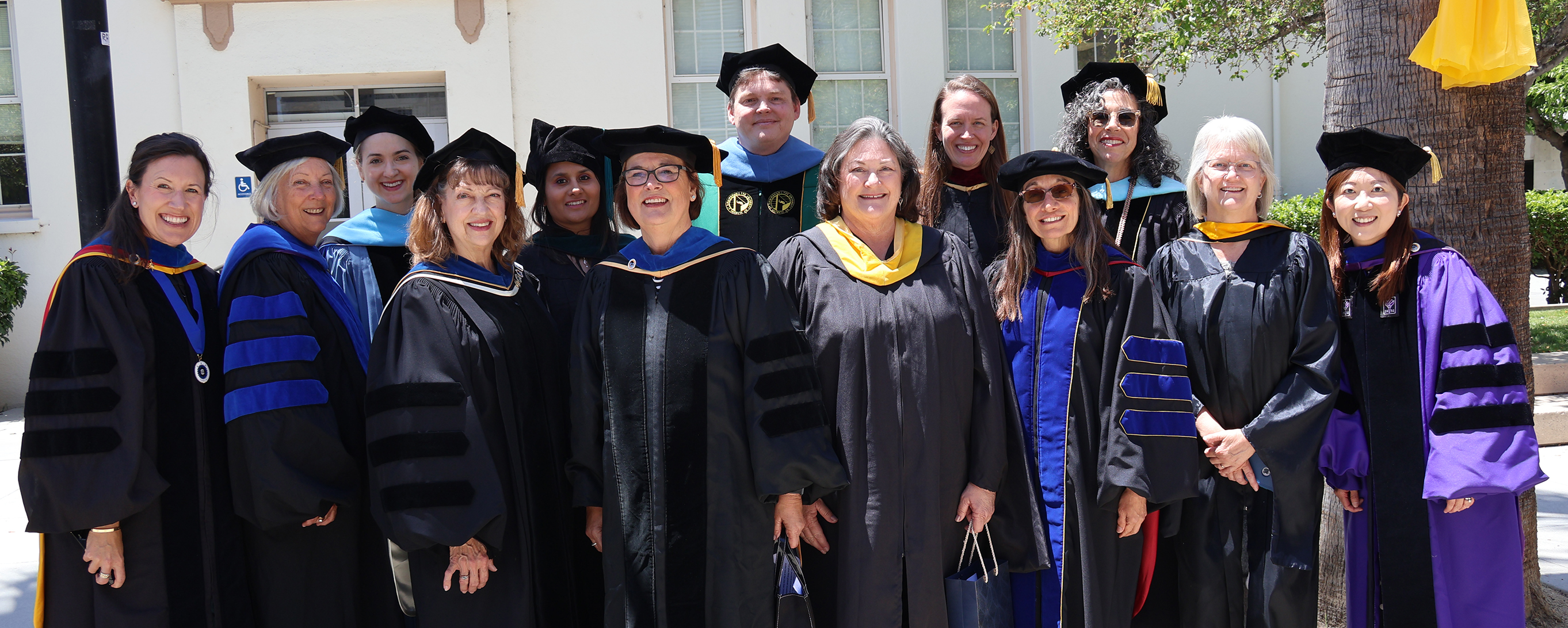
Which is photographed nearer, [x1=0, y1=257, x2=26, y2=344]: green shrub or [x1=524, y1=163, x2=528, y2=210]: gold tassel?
[x1=524, y1=163, x2=528, y2=210]: gold tassel

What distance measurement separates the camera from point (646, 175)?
2770 millimetres

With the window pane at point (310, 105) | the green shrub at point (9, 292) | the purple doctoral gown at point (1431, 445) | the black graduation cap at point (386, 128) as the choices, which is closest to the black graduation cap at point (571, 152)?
the black graduation cap at point (386, 128)

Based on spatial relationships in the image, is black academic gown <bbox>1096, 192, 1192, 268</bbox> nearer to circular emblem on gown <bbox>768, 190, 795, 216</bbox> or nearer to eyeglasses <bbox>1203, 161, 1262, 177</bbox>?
eyeglasses <bbox>1203, 161, 1262, 177</bbox>

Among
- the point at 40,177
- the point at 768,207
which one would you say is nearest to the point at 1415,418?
the point at 768,207

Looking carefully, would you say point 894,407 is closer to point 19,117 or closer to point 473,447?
point 473,447

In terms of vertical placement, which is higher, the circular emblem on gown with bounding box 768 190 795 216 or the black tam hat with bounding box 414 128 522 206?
the black tam hat with bounding box 414 128 522 206

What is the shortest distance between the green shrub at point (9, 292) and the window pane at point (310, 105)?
2.38 meters

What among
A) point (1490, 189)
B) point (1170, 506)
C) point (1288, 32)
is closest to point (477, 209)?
point (1170, 506)

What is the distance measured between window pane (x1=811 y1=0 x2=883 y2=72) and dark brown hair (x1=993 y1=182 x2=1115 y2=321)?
20.0 feet

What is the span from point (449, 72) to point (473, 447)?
6683 mm

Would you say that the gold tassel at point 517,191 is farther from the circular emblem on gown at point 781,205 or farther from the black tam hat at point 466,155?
the circular emblem on gown at point 781,205

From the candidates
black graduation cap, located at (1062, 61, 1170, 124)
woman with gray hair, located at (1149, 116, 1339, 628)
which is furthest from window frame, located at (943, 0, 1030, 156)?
woman with gray hair, located at (1149, 116, 1339, 628)

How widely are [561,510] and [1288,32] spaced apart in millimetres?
6661

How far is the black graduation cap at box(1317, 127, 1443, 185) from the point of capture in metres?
2.89
